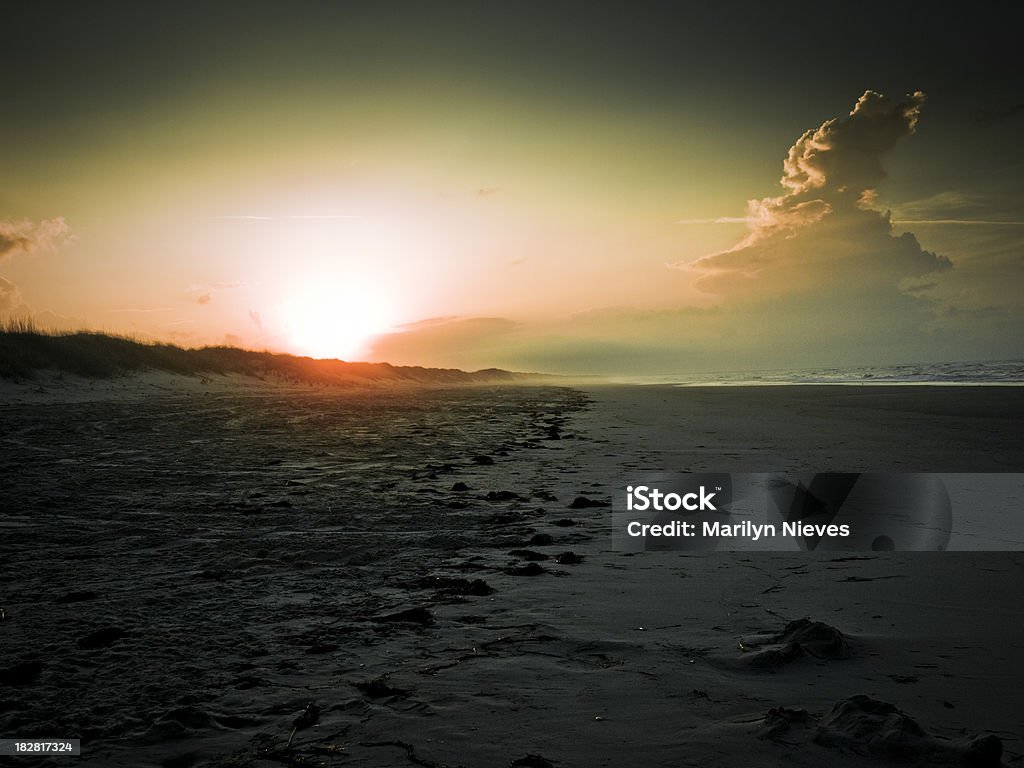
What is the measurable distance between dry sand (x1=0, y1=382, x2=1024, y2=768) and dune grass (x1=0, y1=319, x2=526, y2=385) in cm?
2399

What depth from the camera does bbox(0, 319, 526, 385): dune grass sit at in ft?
86.9

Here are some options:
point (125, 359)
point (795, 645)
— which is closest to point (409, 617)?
point (795, 645)

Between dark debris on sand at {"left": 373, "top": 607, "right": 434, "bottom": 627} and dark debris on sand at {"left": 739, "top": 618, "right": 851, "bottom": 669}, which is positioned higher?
dark debris on sand at {"left": 739, "top": 618, "right": 851, "bottom": 669}

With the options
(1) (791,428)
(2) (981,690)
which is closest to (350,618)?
(2) (981,690)

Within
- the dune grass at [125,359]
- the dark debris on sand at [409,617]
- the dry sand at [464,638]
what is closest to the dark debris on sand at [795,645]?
the dry sand at [464,638]

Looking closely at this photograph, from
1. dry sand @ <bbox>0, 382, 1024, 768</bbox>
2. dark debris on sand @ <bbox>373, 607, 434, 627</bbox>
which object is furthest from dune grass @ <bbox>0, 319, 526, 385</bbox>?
Result: dark debris on sand @ <bbox>373, 607, 434, 627</bbox>

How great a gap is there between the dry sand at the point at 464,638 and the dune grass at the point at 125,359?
2399 cm

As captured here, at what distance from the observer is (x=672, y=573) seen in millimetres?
4328

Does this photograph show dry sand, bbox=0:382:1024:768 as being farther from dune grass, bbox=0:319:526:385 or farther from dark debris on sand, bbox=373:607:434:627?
dune grass, bbox=0:319:526:385

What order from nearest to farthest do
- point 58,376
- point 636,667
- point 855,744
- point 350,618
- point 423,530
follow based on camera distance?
point 855,744 < point 636,667 < point 350,618 < point 423,530 < point 58,376

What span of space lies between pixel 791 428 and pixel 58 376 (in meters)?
28.3

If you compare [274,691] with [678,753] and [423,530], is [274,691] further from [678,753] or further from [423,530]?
[423,530]

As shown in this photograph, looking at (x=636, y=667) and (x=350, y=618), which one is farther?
(x=350, y=618)

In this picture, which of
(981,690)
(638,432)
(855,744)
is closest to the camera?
(855,744)
